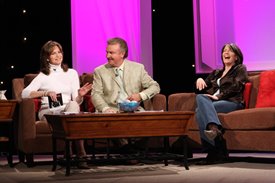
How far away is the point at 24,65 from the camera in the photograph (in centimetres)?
761

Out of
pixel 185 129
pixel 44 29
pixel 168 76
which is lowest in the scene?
pixel 185 129

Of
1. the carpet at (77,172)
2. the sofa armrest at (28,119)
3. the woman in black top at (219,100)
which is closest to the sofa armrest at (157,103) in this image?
the woman in black top at (219,100)

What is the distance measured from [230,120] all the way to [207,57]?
2.25 meters

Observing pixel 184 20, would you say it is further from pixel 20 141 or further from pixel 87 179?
pixel 87 179

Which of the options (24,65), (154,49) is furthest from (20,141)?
(154,49)

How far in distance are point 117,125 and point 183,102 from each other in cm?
143

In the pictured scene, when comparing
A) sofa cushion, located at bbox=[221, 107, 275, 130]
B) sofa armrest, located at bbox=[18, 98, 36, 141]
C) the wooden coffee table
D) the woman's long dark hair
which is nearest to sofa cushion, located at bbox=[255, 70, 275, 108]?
sofa cushion, located at bbox=[221, 107, 275, 130]

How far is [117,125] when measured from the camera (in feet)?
14.7

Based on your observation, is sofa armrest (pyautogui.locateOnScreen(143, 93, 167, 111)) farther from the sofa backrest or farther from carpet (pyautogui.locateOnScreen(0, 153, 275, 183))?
the sofa backrest

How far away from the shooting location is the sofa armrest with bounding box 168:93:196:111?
5750 millimetres

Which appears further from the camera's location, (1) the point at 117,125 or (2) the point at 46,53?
(2) the point at 46,53

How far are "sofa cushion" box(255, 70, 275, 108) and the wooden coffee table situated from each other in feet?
3.49

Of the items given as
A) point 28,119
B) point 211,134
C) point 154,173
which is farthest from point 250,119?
point 28,119

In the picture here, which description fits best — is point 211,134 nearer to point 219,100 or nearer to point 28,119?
point 219,100
